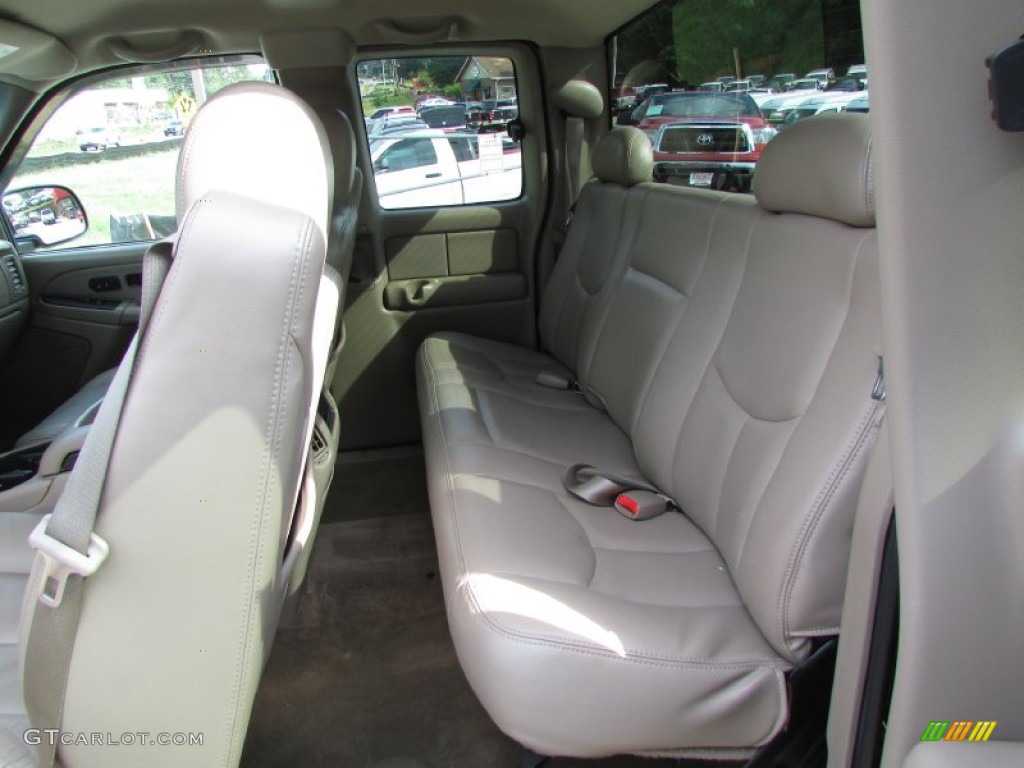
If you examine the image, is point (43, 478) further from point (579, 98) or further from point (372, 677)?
point (579, 98)

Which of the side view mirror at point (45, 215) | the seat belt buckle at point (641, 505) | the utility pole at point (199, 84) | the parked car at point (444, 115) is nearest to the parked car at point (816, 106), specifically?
the seat belt buckle at point (641, 505)

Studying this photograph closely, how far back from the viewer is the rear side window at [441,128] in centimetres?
283

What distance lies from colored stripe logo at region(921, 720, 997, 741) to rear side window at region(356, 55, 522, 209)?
2558 millimetres

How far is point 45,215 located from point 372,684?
2.04 meters

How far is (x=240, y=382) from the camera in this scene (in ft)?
3.06

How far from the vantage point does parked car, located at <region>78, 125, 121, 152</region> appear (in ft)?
8.65

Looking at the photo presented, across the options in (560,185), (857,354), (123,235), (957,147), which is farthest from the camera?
(560,185)

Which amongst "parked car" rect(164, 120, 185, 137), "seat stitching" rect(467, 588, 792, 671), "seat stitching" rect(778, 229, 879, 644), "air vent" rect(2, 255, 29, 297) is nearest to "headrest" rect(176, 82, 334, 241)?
"seat stitching" rect(467, 588, 792, 671)

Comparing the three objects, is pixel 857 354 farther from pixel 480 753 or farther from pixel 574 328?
pixel 574 328

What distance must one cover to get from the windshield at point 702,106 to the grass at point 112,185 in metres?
1.62

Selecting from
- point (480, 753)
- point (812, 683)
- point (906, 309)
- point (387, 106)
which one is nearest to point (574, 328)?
point (387, 106)

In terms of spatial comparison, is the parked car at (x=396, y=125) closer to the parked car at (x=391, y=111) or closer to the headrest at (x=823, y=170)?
the parked car at (x=391, y=111)

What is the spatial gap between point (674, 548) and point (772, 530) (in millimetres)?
336

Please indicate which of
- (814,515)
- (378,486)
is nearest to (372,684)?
(378,486)
